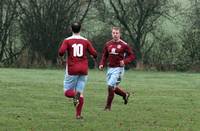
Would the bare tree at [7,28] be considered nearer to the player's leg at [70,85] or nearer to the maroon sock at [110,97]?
the maroon sock at [110,97]

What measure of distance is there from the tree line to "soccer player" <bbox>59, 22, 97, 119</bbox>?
32.3 m

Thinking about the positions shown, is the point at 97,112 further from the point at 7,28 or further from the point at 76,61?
the point at 7,28

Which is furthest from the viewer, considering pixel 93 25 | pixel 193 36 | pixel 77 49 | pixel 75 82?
pixel 93 25

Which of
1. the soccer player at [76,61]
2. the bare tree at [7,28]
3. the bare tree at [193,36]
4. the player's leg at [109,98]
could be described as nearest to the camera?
the soccer player at [76,61]

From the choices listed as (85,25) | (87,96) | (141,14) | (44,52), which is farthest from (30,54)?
(87,96)

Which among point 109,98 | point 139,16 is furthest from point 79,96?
point 139,16

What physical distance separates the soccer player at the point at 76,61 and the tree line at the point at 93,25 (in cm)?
3227

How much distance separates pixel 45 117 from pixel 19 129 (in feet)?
6.33

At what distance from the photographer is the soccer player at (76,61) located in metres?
12.7

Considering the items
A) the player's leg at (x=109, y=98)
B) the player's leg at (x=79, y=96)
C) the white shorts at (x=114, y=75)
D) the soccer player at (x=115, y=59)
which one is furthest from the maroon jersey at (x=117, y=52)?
the player's leg at (x=79, y=96)

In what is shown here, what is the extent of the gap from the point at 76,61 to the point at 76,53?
0.18 metres

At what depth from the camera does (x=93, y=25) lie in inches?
1860

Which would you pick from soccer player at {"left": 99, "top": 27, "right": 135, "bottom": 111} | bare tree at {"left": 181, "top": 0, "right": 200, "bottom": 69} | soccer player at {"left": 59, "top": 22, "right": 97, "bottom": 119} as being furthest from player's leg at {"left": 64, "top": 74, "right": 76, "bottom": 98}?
bare tree at {"left": 181, "top": 0, "right": 200, "bottom": 69}

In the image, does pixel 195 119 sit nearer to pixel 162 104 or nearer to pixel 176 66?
pixel 162 104
